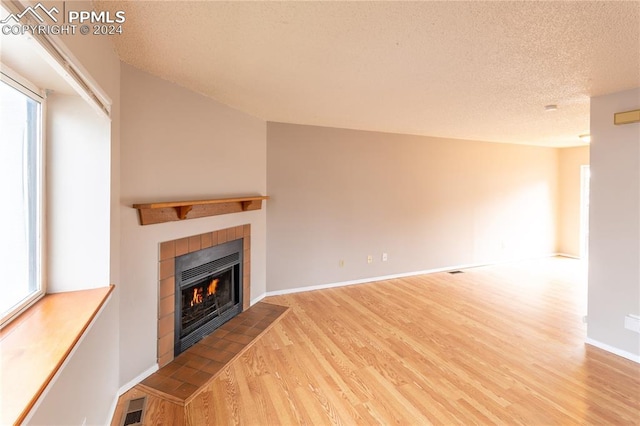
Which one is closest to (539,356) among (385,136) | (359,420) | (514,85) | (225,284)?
(359,420)

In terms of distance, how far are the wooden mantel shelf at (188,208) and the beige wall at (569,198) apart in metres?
6.58

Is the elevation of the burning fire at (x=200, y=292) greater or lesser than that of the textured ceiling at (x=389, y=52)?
lesser

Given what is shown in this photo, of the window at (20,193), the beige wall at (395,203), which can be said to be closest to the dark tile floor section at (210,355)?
the beige wall at (395,203)

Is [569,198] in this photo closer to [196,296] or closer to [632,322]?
[632,322]

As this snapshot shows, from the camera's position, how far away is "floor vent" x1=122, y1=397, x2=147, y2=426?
184 centimetres

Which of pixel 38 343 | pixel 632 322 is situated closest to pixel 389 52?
pixel 38 343

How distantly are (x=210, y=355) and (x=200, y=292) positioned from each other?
59 centimetres

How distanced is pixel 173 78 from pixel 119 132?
70 centimetres

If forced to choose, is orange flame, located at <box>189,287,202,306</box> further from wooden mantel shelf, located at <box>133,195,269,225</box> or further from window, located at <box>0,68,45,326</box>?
window, located at <box>0,68,45,326</box>

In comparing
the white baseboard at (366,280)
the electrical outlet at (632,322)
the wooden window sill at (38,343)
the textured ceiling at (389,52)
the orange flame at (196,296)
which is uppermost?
the textured ceiling at (389,52)

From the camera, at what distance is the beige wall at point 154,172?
83.1 inches

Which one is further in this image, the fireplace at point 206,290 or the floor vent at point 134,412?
the fireplace at point 206,290

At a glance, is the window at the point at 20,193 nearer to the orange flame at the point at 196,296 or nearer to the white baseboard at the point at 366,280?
the orange flame at the point at 196,296

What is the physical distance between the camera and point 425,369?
2426 mm
